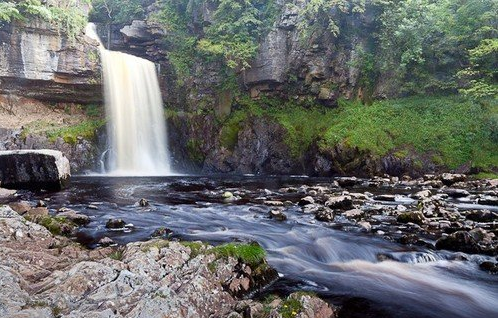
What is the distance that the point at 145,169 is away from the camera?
23.7m

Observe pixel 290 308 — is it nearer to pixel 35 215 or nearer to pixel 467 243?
pixel 467 243

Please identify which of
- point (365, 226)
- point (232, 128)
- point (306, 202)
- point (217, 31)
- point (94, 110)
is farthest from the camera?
point (94, 110)

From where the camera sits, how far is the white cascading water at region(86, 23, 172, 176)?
23.6 meters

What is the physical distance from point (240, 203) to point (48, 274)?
7.96m

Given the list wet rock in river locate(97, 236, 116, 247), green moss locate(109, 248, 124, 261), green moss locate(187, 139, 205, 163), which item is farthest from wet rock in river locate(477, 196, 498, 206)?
green moss locate(187, 139, 205, 163)

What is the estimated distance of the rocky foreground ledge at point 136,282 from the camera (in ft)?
10.6

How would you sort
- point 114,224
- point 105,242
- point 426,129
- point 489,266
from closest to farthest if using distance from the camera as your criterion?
point 489,266 < point 105,242 < point 114,224 < point 426,129

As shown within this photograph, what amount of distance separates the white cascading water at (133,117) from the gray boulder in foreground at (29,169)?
9.89 m

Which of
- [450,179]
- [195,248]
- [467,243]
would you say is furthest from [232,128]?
[195,248]

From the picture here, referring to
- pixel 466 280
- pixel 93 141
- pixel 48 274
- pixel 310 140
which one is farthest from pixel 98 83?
pixel 466 280

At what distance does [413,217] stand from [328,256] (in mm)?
3209

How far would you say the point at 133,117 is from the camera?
2427cm

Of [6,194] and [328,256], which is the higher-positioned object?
[6,194]

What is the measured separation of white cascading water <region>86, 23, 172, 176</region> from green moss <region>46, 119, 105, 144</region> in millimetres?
998
